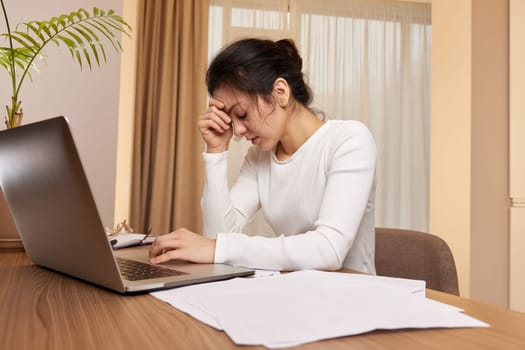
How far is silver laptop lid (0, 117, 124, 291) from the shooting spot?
614mm

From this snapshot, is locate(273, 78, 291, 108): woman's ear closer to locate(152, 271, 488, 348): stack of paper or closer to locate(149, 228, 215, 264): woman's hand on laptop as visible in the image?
locate(149, 228, 215, 264): woman's hand on laptop

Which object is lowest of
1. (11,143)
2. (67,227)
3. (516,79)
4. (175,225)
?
(175,225)

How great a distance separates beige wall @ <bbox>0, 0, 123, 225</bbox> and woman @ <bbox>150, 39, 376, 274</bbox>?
0.65 meters

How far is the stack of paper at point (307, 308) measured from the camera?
48 cm

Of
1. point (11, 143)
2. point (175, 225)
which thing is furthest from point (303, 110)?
point (175, 225)

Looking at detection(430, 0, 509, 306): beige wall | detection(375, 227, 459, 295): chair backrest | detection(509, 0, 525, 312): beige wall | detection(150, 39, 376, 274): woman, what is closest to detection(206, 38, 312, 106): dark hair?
detection(150, 39, 376, 274): woman

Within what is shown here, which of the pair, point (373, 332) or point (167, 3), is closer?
point (373, 332)

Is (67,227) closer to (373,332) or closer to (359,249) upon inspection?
(373,332)

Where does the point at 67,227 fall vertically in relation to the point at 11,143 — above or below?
below

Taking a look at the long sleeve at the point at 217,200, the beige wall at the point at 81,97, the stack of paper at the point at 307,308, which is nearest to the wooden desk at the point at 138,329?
the stack of paper at the point at 307,308

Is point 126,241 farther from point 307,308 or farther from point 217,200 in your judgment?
point 307,308

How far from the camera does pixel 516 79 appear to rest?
2.66m

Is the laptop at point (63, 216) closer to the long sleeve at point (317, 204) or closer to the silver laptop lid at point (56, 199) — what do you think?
the silver laptop lid at point (56, 199)

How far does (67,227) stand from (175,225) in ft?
9.79
